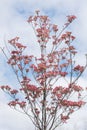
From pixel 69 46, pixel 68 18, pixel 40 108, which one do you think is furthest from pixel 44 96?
pixel 68 18

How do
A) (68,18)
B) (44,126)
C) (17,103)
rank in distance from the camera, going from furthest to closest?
1. (68,18)
2. (17,103)
3. (44,126)

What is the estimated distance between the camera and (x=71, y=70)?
1755 centimetres

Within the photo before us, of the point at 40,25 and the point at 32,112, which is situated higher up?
the point at 40,25

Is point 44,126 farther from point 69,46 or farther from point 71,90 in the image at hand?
point 69,46

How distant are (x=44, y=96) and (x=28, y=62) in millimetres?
1972

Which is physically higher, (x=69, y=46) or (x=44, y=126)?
(x=69, y=46)

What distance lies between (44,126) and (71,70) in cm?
291

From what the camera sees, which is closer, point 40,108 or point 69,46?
point 40,108

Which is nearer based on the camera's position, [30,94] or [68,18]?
[30,94]

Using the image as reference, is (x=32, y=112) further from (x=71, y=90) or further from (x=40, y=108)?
(x=71, y=90)

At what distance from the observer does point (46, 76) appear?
17.7 metres

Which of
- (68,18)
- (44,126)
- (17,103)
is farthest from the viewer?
(68,18)

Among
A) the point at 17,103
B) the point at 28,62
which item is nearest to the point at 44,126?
the point at 17,103

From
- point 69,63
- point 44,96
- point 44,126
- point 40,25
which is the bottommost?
point 44,126
